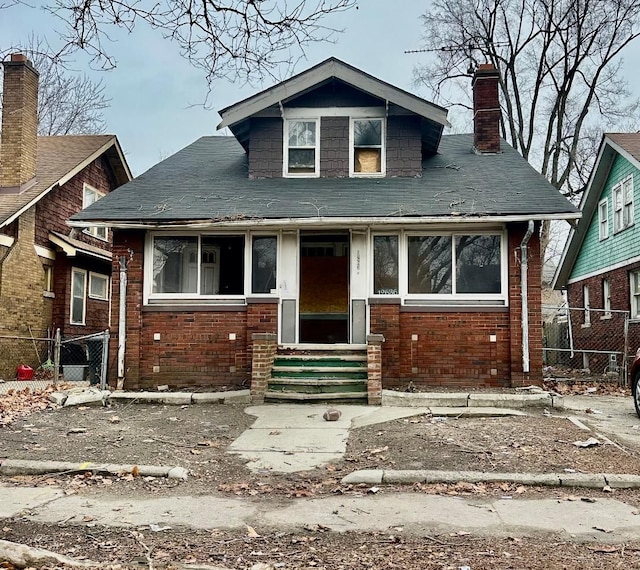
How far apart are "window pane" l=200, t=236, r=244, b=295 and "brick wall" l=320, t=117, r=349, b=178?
9.09 feet

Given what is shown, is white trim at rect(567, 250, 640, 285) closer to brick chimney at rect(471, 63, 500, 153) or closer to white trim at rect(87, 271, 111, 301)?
brick chimney at rect(471, 63, 500, 153)

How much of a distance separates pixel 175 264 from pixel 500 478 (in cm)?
812

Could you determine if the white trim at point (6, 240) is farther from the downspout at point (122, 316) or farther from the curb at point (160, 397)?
the curb at point (160, 397)

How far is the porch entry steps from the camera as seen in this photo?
11.1 metres

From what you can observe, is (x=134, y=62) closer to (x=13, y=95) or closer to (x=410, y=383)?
(x=410, y=383)

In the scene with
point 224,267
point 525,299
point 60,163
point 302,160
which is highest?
point 60,163

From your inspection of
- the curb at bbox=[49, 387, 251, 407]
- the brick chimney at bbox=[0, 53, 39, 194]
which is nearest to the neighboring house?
the curb at bbox=[49, 387, 251, 407]

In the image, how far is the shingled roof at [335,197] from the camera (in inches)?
467

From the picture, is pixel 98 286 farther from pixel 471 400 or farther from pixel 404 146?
pixel 471 400

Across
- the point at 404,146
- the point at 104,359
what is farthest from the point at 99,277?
the point at 404,146

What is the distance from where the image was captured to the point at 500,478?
6.55 m

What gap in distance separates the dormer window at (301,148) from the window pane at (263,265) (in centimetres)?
224

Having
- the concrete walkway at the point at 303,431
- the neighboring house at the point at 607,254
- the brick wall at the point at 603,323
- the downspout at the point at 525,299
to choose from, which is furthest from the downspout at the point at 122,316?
the brick wall at the point at 603,323

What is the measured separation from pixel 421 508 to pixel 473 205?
7553 mm
